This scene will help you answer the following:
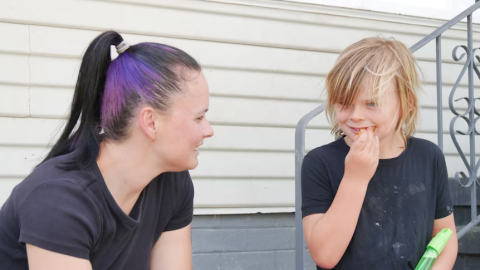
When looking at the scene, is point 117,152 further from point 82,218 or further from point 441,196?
point 441,196

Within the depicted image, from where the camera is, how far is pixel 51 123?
3439 mm

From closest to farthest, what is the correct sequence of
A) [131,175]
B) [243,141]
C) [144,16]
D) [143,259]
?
[131,175] → [143,259] → [144,16] → [243,141]

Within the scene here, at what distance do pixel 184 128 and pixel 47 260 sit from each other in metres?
0.56

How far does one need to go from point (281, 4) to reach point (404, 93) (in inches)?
84.5

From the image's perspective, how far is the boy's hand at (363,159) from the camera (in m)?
1.85

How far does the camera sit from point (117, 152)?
173 centimetres

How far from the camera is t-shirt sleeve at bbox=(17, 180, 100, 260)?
149 centimetres

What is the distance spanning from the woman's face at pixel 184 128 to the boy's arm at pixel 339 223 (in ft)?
1.67

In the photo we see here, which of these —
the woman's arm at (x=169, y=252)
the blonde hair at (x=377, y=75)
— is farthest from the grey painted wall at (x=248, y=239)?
the blonde hair at (x=377, y=75)

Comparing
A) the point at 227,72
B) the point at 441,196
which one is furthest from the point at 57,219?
the point at 227,72

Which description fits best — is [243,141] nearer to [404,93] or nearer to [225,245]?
[225,245]

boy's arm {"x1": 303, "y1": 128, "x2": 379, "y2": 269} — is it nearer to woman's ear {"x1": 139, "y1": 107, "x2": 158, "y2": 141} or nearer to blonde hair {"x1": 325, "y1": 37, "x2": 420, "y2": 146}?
blonde hair {"x1": 325, "y1": 37, "x2": 420, "y2": 146}

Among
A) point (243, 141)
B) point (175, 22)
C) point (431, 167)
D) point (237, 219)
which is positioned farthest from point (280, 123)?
point (431, 167)

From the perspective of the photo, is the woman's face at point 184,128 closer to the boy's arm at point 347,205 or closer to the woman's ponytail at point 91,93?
the woman's ponytail at point 91,93
